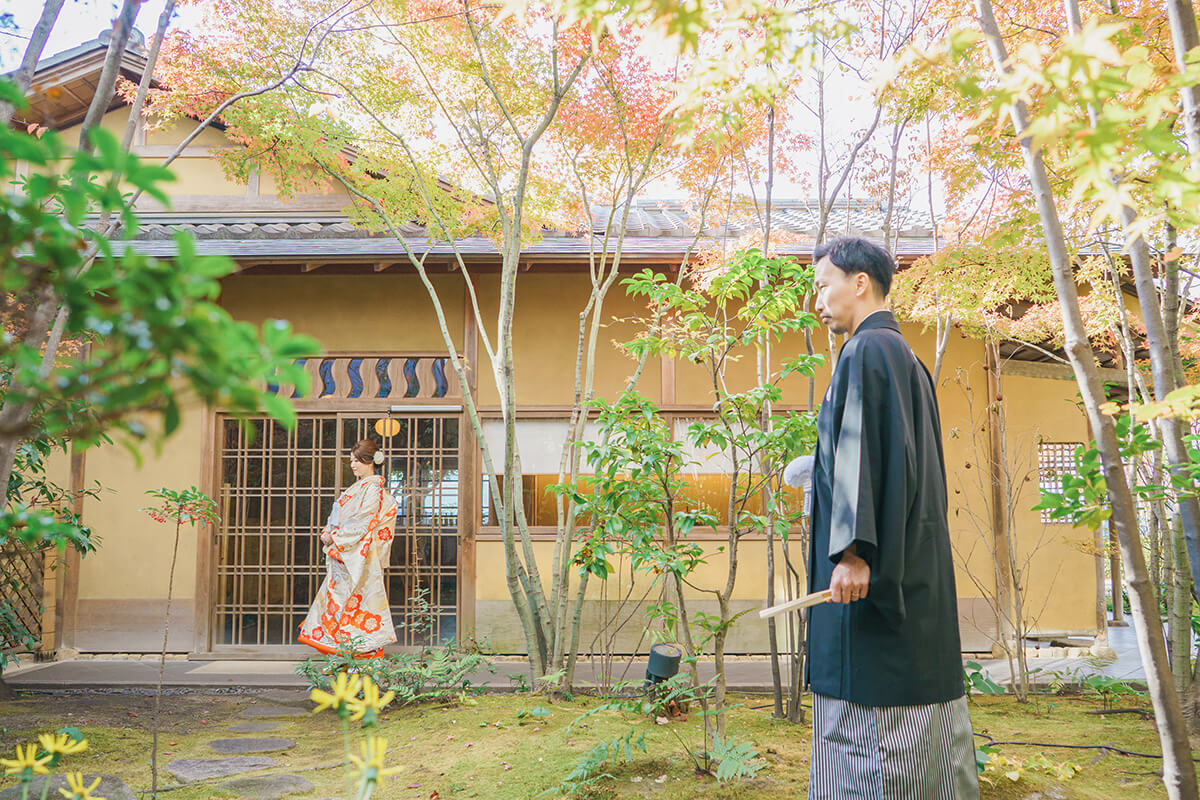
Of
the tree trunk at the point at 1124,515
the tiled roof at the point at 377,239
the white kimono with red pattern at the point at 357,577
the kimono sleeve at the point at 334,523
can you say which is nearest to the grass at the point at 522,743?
the white kimono with red pattern at the point at 357,577

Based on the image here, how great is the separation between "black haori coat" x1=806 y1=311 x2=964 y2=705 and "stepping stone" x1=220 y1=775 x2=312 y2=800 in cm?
268

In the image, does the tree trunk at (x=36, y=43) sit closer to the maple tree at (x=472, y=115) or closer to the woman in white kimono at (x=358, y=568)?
the maple tree at (x=472, y=115)

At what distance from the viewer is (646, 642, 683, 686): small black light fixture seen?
14.9 ft

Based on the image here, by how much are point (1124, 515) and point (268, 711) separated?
5.36m

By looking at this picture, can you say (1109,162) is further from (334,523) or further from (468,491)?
(468,491)

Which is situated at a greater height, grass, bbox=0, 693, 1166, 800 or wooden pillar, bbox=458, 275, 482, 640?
wooden pillar, bbox=458, 275, 482, 640

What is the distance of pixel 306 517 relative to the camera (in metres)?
7.81

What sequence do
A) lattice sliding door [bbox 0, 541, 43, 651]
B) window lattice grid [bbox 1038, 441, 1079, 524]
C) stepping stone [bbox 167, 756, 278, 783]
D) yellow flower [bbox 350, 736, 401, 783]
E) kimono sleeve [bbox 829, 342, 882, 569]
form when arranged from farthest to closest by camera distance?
window lattice grid [bbox 1038, 441, 1079, 524] < lattice sliding door [bbox 0, 541, 43, 651] < stepping stone [bbox 167, 756, 278, 783] < kimono sleeve [bbox 829, 342, 882, 569] < yellow flower [bbox 350, 736, 401, 783]

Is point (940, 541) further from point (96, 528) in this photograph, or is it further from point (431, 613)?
point (96, 528)

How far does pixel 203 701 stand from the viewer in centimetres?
597

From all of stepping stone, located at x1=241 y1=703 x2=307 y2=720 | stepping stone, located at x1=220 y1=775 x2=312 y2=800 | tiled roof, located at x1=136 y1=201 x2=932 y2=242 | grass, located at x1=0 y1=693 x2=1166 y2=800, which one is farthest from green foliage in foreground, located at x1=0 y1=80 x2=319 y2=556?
tiled roof, located at x1=136 y1=201 x2=932 y2=242

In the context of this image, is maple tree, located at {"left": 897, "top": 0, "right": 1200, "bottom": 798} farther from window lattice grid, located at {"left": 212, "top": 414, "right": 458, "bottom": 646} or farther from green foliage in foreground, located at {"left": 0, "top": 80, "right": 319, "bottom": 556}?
window lattice grid, located at {"left": 212, "top": 414, "right": 458, "bottom": 646}

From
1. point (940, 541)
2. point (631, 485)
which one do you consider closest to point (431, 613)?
point (631, 485)

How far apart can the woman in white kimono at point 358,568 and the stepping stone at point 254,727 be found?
2.79 ft
